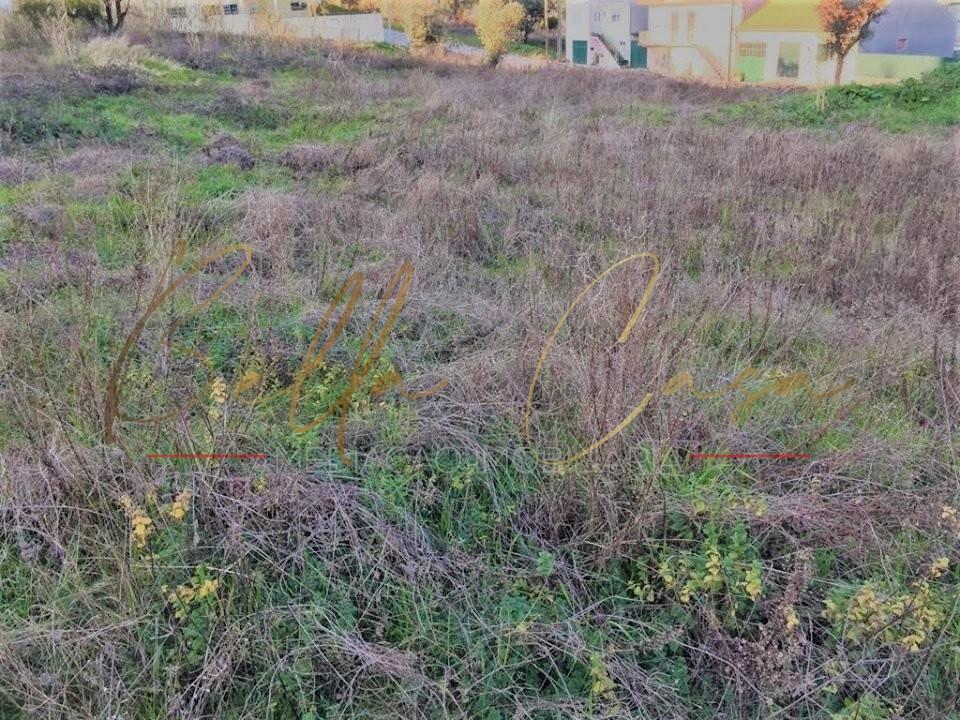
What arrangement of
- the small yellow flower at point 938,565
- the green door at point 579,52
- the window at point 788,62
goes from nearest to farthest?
the small yellow flower at point 938,565
the window at point 788,62
the green door at point 579,52

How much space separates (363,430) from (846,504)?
1.72m

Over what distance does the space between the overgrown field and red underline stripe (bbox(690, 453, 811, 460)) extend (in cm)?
3

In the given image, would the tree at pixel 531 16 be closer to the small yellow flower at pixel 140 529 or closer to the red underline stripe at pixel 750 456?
the red underline stripe at pixel 750 456

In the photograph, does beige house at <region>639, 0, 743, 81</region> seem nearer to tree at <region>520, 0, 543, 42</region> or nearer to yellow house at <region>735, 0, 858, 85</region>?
yellow house at <region>735, 0, 858, 85</region>

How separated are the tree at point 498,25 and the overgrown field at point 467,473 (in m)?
13.4

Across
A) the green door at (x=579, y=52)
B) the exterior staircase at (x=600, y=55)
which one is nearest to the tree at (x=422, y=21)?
the green door at (x=579, y=52)

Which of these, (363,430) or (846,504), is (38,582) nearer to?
(363,430)

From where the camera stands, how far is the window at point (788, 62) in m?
12.2

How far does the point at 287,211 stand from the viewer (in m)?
4.92

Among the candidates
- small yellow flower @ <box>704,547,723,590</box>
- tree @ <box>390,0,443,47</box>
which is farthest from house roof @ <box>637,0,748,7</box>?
small yellow flower @ <box>704,547,723,590</box>

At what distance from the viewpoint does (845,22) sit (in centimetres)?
1198

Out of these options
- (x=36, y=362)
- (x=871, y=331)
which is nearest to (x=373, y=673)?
(x=36, y=362)

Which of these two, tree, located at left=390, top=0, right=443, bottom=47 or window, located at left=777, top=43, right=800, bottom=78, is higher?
tree, located at left=390, top=0, right=443, bottom=47

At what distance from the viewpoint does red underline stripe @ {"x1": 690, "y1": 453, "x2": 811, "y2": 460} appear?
2.57m
